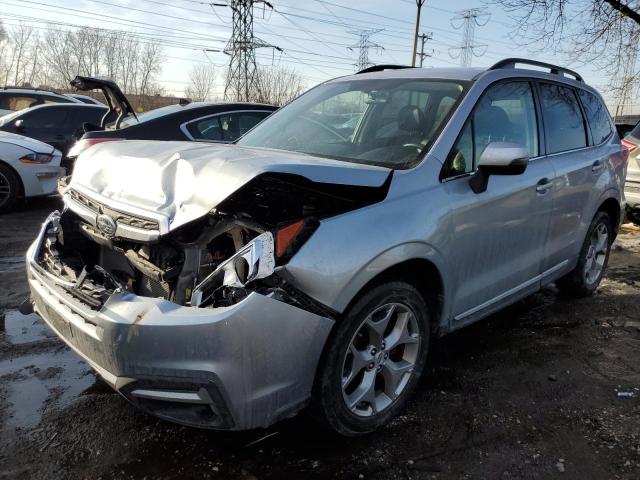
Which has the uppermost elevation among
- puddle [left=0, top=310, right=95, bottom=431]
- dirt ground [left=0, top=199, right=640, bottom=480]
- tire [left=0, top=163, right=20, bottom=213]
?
tire [left=0, top=163, right=20, bottom=213]

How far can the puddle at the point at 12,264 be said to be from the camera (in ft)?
17.0

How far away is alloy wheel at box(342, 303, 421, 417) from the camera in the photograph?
2521 millimetres

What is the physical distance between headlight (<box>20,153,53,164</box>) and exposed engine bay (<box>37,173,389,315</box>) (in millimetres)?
5957

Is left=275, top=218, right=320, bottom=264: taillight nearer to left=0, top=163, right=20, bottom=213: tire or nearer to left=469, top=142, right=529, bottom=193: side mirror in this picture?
left=469, top=142, right=529, bottom=193: side mirror

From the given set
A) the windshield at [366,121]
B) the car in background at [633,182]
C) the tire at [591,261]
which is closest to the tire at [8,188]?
the windshield at [366,121]

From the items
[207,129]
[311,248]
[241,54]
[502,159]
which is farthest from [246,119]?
[241,54]

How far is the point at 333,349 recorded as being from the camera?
2.33 meters

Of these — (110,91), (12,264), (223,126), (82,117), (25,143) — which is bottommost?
(12,264)

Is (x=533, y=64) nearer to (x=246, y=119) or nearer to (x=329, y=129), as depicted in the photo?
(x=329, y=129)

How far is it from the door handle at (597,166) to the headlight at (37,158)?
24.1ft

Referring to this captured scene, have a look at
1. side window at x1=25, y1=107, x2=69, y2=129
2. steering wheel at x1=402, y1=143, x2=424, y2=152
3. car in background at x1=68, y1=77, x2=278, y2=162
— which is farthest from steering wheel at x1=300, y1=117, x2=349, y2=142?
side window at x1=25, y1=107, x2=69, y2=129

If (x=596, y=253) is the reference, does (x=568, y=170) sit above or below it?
above

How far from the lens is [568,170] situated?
151 inches

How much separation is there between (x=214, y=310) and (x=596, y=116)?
157 inches
